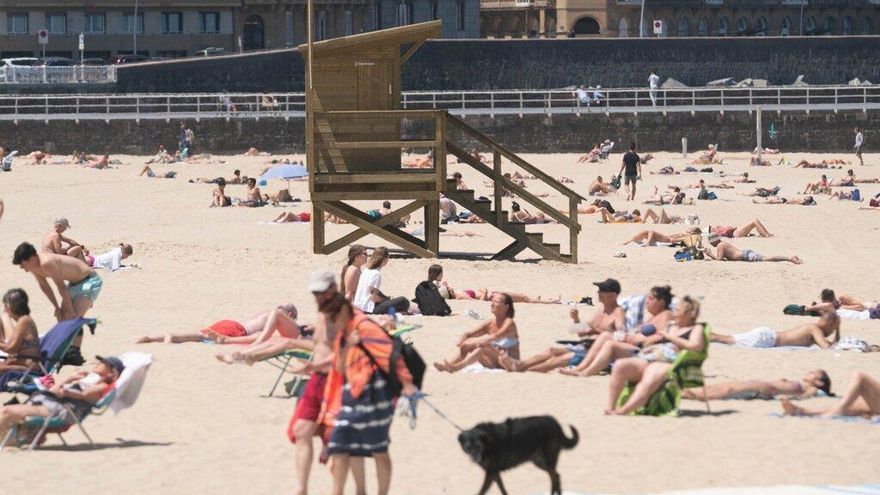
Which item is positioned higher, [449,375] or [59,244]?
[59,244]

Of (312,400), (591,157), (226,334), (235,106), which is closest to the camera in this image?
(312,400)

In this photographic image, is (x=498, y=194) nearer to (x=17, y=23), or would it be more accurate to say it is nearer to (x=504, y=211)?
(x=504, y=211)

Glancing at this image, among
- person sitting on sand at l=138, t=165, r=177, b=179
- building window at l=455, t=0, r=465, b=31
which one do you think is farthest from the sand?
building window at l=455, t=0, r=465, b=31

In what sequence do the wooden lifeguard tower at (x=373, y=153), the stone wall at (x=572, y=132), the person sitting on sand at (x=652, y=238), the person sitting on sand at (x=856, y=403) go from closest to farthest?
the person sitting on sand at (x=856, y=403) → the wooden lifeguard tower at (x=373, y=153) → the person sitting on sand at (x=652, y=238) → the stone wall at (x=572, y=132)

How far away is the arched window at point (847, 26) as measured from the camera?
89.0m

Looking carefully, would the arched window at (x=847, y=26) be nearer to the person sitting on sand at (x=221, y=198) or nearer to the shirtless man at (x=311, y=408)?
the person sitting on sand at (x=221, y=198)

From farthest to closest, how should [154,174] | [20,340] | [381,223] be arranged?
[154,174]
[381,223]
[20,340]

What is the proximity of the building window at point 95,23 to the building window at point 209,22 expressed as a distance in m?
3.66

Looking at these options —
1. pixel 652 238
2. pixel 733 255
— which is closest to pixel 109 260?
pixel 733 255

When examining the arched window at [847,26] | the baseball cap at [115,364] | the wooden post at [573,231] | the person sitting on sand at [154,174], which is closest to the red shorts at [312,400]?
the baseball cap at [115,364]

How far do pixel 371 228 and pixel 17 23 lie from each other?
168 ft

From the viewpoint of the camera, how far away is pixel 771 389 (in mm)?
12633

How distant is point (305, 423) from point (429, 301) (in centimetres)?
665

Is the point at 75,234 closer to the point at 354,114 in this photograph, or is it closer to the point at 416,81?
the point at 354,114
